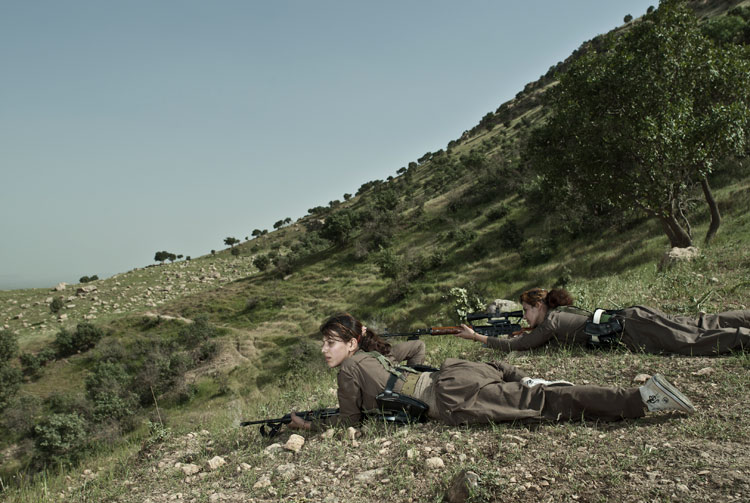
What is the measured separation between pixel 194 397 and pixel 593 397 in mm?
28157

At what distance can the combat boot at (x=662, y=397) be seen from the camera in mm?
3266

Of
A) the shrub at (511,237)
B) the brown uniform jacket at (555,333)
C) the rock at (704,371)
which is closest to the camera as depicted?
the rock at (704,371)

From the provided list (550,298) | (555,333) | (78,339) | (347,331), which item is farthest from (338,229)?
(347,331)

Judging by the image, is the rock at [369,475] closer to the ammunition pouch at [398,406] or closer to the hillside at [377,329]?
the hillside at [377,329]

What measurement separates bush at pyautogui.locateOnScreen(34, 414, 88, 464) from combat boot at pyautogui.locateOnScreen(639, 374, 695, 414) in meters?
27.4

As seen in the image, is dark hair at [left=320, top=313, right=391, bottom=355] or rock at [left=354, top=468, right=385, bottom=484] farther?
dark hair at [left=320, top=313, right=391, bottom=355]

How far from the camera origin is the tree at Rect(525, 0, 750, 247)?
12469mm

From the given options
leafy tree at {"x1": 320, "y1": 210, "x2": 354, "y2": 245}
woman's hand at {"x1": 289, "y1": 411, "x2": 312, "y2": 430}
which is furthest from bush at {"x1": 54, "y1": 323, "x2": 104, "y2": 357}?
woman's hand at {"x1": 289, "y1": 411, "x2": 312, "y2": 430}

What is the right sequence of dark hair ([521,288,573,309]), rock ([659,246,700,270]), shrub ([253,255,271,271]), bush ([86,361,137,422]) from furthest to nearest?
shrub ([253,255,271,271]) → bush ([86,361,137,422]) → rock ([659,246,700,270]) → dark hair ([521,288,573,309])

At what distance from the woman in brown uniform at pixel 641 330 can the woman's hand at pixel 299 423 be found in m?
2.94

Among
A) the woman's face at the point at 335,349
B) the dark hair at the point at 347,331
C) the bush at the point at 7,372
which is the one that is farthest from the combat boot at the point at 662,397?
the bush at the point at 7,372

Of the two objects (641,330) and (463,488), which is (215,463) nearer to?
(463,488)

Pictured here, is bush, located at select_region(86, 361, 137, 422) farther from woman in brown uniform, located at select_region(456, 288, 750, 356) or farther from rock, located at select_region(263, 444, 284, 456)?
woman in brown uniform, located at select_region(456, 288, 750, 356)

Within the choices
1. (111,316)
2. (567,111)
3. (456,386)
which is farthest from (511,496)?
(111,316)
